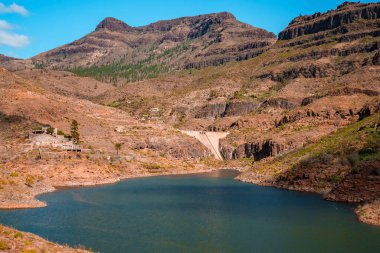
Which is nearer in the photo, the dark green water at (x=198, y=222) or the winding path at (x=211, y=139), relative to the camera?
the dark green water at (x=198, y=222)

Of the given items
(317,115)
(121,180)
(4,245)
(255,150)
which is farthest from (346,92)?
(4,245)

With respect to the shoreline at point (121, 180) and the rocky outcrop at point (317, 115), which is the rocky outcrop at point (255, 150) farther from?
the shoreline at point (121, 180)

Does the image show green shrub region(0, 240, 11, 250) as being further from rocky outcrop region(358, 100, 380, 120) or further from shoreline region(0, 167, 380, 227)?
rocky outcrop region(358, 100, 380, 120)

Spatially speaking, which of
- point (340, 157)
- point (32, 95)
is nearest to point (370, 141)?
point (340, 157)

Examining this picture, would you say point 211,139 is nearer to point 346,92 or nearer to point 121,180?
point 346,92

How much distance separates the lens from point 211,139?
597 feet

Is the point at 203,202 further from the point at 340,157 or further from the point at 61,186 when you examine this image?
the point at 61,186

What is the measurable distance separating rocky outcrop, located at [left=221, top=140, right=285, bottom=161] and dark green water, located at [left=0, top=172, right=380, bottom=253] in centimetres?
5226

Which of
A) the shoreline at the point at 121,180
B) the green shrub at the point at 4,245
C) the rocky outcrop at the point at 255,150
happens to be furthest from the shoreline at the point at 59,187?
the green shrub at the point at 4,245

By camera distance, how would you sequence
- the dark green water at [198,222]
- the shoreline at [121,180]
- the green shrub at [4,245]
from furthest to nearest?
the shoreline at [121,180]
the dark green water at [198,222]
the green shrub at [4,245]

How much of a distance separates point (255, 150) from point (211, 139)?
2458cm

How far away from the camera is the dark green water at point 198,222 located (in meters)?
51.4

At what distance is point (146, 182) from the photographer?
114062 millimetres

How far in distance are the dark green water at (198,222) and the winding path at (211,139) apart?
8284 cm
